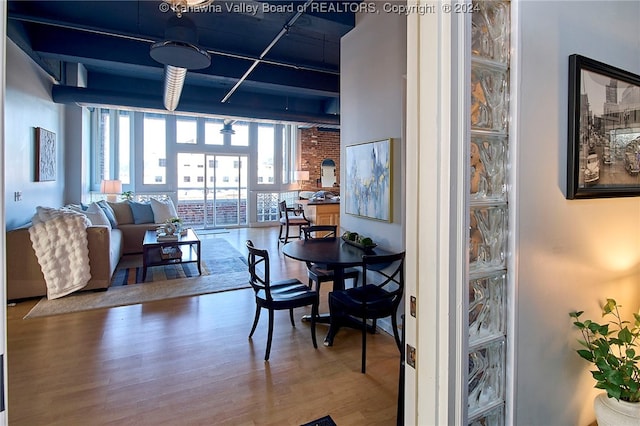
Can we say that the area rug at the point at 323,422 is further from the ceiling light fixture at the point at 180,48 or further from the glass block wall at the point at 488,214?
the ceiling light fixture at the point at 180,48

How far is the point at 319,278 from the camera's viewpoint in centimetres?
332

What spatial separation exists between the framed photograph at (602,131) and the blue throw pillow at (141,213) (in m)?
6.90

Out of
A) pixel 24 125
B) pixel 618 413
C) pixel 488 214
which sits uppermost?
pixel 24 125

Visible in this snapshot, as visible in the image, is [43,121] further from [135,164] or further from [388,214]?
[388,214]

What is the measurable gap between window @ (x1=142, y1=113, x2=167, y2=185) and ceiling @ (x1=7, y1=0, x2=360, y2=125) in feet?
5.96

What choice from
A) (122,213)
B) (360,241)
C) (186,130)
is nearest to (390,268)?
(360,241)

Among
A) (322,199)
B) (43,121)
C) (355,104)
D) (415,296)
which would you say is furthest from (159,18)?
(415,296)

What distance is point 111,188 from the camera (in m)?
7.31

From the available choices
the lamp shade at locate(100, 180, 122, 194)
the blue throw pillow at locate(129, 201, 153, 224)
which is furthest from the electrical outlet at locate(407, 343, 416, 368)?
the lamp shade at locate(100, 180, 122, 194)

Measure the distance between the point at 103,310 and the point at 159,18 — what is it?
12.1 feet

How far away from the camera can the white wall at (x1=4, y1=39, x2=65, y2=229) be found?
4.04 m

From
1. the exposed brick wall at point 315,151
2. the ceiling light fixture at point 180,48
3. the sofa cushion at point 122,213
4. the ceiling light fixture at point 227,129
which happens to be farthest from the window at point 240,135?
the ceiling light fixture at point 180,48

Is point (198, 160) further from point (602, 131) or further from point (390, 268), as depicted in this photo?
point (602, 131)

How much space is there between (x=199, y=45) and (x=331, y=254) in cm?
330
